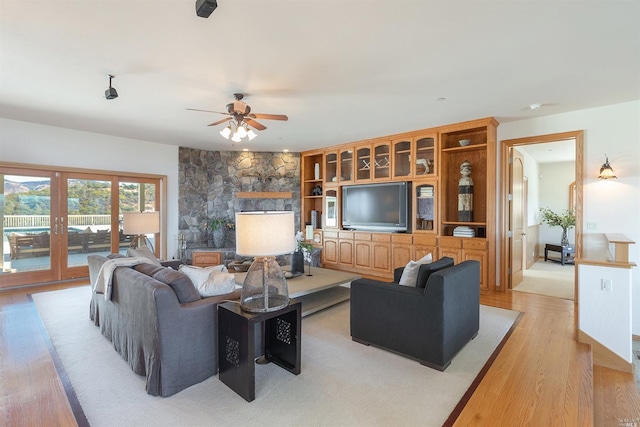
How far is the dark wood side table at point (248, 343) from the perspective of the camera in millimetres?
2086

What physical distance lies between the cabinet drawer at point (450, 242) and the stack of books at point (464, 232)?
9 centimetres

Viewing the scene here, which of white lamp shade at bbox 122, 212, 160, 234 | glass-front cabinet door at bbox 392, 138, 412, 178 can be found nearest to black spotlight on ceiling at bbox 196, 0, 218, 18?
white lamp shade at bbox 122, 212, 160, 234

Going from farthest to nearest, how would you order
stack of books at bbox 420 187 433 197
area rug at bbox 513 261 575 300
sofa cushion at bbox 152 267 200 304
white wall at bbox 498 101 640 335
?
stack of books at bbox 420 187 433 197 → area rug at bbox 513 261 575 300 → white wall at bbox 498 101 640 335 → sofa cushion at bbox 152 267 200 304

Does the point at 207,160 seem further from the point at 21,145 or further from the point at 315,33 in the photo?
the point at 315,33

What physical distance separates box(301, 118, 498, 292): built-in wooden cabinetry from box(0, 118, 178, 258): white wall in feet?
11.6

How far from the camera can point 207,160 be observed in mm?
7090

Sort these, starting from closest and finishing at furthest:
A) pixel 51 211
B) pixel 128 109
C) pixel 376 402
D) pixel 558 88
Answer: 1. pixel 376 402
2. pixel 558 88
3. pixel 128 109
4. pixel 51 211

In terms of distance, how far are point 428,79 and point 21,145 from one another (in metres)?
6.31

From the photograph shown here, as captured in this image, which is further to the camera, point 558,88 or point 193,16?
point 558,88

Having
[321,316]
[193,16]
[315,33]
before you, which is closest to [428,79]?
[315,33]

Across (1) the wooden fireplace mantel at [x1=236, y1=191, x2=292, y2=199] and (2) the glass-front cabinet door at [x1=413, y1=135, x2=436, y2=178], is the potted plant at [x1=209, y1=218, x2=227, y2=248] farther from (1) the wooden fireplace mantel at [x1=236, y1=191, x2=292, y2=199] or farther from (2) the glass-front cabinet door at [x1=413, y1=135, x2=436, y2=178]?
(2) the glass-front cabinet door at [x1=413, y1=135, x2=436, y2=178]

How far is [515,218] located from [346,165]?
341 centimetres

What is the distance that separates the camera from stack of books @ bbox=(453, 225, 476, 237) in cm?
495

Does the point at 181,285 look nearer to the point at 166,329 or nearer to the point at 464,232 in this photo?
the point at 166,329
